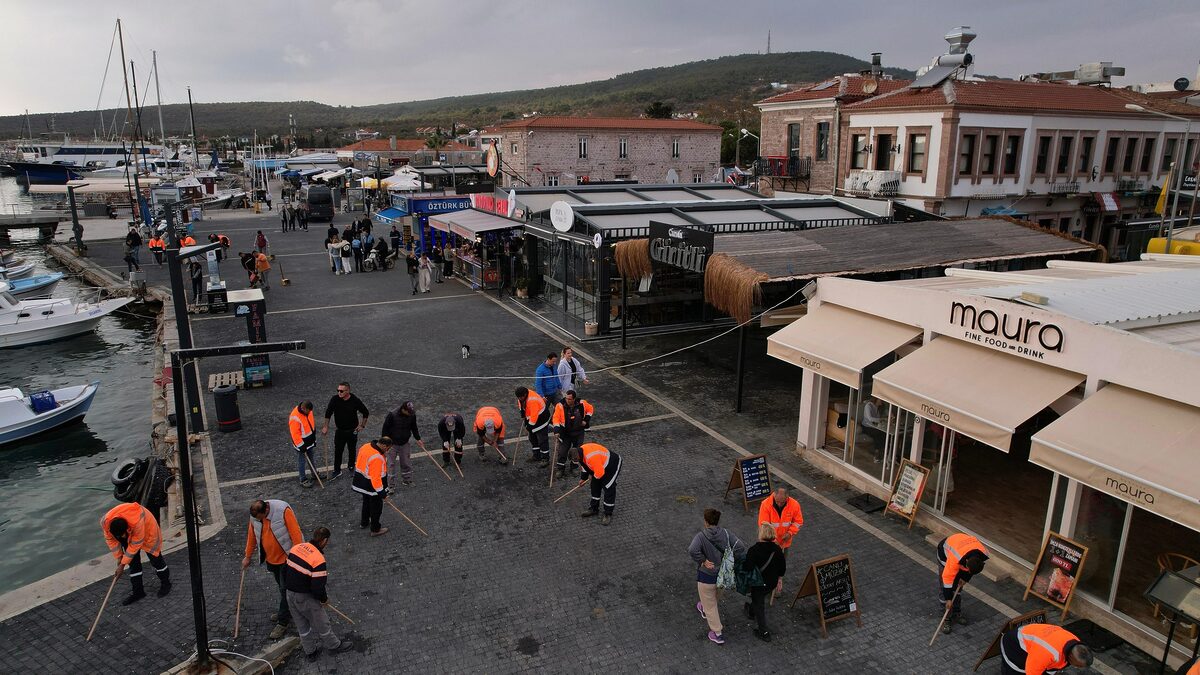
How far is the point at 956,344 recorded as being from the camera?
1063cm

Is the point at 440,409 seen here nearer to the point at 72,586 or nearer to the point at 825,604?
the point at 72,586

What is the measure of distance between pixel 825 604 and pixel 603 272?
13153 millimetres

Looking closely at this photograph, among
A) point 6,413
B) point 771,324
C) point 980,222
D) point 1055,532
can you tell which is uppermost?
point 980,222

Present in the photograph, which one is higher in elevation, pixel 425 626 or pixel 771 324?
pixel 771 324

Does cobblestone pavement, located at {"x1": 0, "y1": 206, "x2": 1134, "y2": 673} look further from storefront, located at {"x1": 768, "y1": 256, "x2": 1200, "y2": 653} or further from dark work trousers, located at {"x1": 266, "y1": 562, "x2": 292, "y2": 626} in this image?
storefront, located at {"x1": 768, "y1": 256, "x2": 1200, "y2": 653}

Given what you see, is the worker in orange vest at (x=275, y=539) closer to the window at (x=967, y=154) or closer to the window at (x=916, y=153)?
the window at (x=916, y=153)

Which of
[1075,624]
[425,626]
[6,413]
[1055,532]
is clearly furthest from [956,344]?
[6,413]

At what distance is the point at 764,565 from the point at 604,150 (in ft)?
151

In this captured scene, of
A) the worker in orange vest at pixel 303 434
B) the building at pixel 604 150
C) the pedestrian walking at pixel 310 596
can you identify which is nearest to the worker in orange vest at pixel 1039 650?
the pedestrian walking at pixel 310 596

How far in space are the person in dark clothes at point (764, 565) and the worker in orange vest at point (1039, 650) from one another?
2.27m

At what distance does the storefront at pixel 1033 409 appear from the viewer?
783cm

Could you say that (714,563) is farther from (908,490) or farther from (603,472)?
(908,490)

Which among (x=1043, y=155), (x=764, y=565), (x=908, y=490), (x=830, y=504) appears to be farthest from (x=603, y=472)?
(x=1043, y=155)

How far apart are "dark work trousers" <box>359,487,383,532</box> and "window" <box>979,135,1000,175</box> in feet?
90.4
